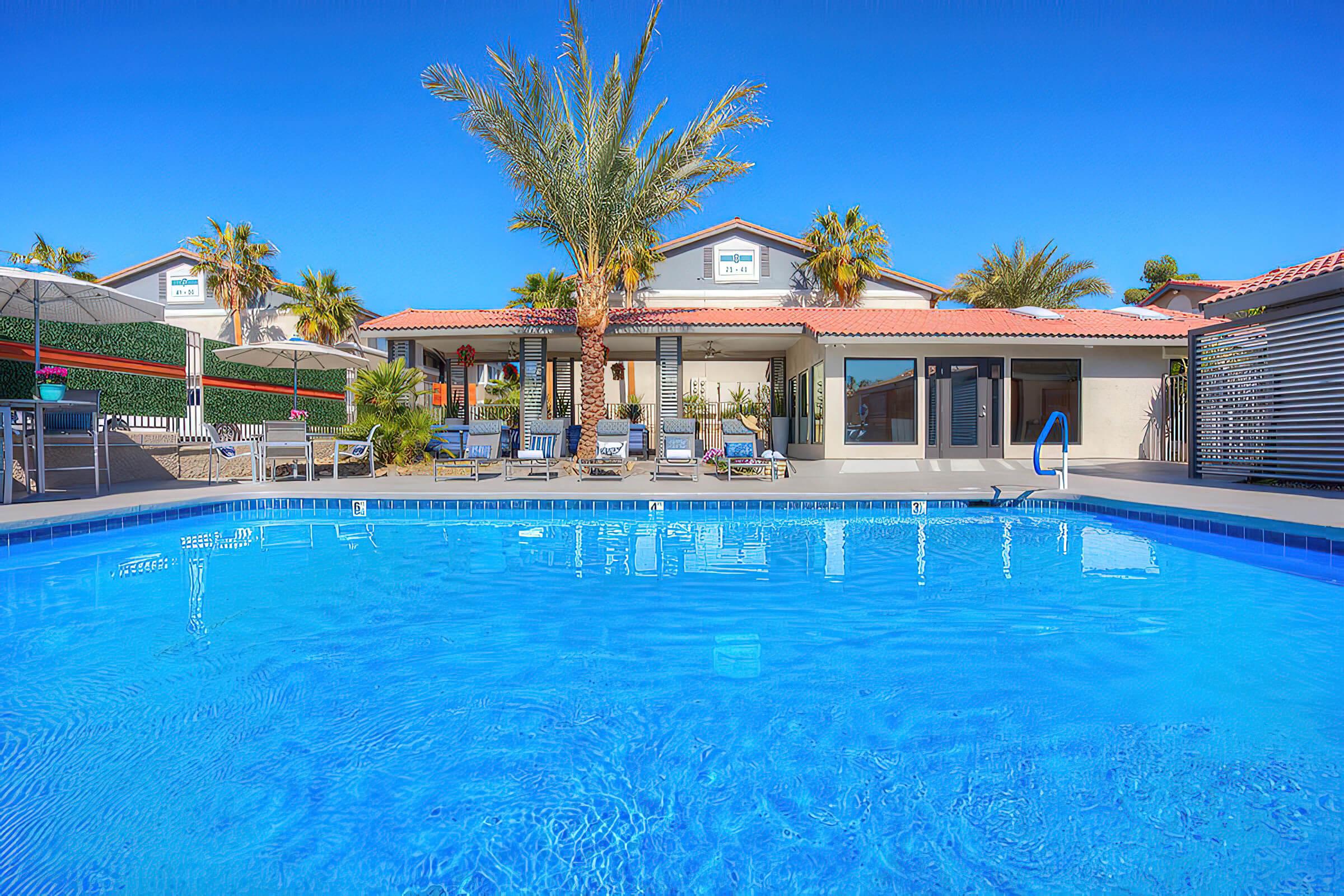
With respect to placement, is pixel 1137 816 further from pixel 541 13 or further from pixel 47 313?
pixel 541 13

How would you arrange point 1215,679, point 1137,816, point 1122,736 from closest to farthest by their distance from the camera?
point 1137,816 < point 1122,736 < point 1215,679

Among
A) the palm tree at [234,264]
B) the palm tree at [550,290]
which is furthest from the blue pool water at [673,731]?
the palm tree at [234,264]

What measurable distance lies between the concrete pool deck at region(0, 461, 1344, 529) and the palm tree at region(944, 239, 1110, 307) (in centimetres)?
1444

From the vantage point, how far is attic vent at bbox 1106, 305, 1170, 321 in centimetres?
1661

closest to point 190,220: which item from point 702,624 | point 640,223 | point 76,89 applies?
point 76,89

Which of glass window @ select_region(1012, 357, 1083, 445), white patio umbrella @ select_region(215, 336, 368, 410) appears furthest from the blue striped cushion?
glass window @ select_region(1012, 357, 1083, 445)

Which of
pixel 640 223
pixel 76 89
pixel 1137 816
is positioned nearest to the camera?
pixel 1137 816

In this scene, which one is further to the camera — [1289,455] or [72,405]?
[1289,455]

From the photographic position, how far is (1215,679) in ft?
11.2

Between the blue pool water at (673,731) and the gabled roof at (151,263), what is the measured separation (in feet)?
93.4

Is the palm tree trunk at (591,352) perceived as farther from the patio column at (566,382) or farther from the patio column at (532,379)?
the patio column at (566,382)

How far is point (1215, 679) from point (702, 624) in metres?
2.76

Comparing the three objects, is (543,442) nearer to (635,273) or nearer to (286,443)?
(286,443)

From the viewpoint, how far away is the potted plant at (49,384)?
813cm
